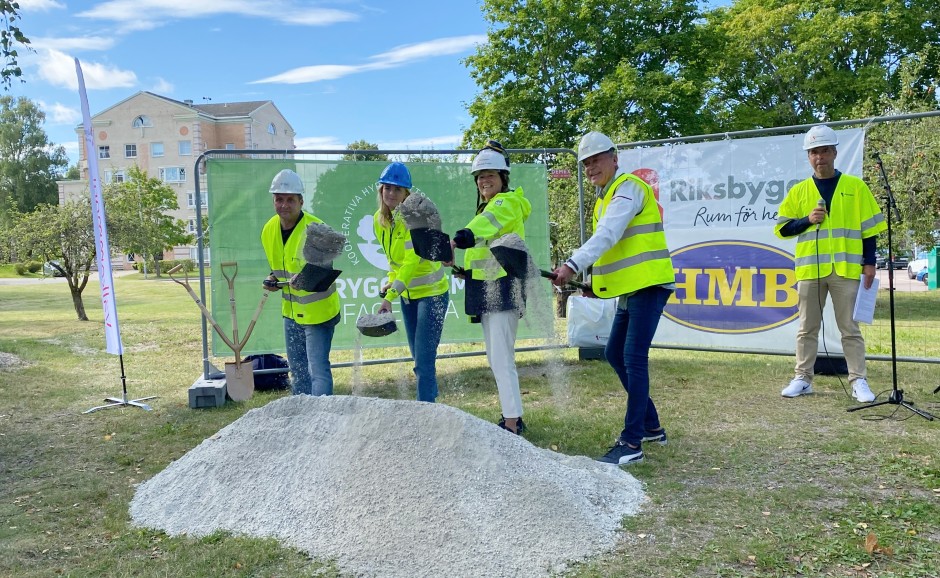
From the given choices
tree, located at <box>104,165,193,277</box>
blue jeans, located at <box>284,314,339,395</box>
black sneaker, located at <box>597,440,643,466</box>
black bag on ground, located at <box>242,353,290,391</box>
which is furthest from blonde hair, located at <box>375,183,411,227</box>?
tree, located at <box>104,165,193,277</box>

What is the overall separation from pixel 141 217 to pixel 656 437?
26.0 metres

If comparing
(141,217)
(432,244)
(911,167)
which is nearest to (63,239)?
(141,217)

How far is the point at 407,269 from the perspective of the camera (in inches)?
180

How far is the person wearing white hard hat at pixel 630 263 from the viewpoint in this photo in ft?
13.2

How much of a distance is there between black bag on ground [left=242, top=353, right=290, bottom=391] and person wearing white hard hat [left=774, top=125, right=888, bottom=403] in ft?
15.6

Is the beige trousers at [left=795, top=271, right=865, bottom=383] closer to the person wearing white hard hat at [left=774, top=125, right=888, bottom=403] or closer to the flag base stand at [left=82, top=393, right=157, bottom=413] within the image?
the person wearing white hard hat at [left=774, top=125, right=888, bottom=403]

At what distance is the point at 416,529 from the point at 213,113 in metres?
68.7

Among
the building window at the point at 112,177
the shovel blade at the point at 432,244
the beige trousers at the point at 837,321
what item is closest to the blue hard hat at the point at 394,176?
the shovel blade at the point at 432,244

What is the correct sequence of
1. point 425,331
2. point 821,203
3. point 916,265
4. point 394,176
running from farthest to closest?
point 916,265, point 821,203, point 425,331, point 394,176

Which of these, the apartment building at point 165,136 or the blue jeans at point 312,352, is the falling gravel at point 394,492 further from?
the apartment building at point 165,136

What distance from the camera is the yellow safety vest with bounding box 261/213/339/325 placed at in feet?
15.0

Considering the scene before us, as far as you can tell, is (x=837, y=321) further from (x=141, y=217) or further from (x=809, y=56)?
(x=141, y=217)

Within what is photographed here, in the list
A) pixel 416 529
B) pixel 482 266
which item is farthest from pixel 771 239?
pixel 416 529

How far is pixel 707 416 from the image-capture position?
17.7ft
